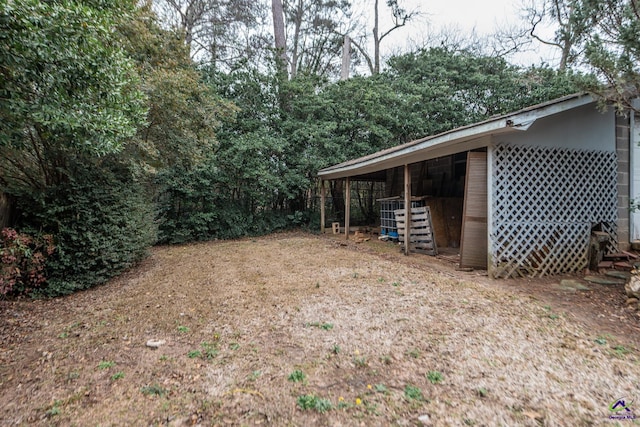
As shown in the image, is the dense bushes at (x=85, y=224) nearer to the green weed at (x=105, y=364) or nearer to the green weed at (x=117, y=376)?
the green weed at (x=105, y=364)

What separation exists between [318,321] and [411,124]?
10702mm

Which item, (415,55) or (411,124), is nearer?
(411,124)

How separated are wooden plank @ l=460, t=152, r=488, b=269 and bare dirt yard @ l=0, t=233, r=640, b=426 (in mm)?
811

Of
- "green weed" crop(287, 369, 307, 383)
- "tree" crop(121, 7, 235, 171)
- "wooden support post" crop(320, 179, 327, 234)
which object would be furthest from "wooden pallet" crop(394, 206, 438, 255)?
"green weed" crop(287, 369, 307, 383)

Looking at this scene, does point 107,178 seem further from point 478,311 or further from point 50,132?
point 478,311

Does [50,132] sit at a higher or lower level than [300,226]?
higher

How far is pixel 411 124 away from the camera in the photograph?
12.2 meters

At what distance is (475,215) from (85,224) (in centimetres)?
586

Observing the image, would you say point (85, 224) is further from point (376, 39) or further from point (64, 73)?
point (376, 39)

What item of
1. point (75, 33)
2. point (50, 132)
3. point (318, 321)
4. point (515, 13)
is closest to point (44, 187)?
point (50, 132)

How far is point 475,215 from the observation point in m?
5.11

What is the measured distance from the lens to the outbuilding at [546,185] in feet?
15.5

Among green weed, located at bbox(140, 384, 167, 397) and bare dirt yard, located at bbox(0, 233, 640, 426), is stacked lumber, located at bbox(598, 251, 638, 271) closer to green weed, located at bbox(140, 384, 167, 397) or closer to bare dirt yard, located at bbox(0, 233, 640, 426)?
bare dirt yard, located at bbox(0, 233, 640, 426)

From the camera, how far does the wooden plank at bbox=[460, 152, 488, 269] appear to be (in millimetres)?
5031
